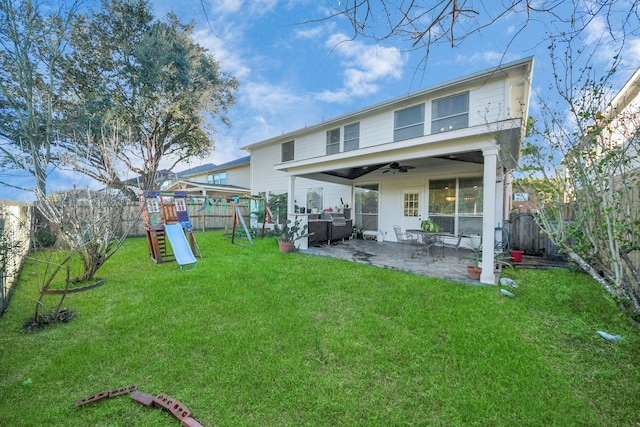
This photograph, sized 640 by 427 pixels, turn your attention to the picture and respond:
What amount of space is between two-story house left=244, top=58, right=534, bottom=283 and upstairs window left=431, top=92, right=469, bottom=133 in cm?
3

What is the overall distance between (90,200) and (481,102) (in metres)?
9.65

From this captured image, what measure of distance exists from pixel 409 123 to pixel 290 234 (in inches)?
215

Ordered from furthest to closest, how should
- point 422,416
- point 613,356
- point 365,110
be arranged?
point 365,110
point 613,356
point 422,416

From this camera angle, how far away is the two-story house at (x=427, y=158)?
481 cm

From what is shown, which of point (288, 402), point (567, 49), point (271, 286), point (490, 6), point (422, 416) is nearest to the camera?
point (490, 6)

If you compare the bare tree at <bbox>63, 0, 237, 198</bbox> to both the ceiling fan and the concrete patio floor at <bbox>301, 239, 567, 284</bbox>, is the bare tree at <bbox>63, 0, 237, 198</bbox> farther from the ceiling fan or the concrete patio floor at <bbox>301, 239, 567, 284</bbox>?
the ceiling fan

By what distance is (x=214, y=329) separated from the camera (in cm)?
308

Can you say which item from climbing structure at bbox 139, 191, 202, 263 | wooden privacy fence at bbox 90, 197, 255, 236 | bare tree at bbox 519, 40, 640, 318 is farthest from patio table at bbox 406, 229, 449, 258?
wooden privacy fence at bbox 90, 197, 255, 236

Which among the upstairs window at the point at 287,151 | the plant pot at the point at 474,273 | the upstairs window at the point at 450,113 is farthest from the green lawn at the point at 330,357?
the upstairs window at the point at 287,151

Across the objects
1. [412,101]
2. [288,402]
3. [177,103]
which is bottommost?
[288,402]

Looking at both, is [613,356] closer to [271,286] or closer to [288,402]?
[288,402]

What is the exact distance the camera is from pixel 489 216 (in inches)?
179

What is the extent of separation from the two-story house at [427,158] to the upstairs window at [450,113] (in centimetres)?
3

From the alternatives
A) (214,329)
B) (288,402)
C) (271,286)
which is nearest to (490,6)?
(288,402)
